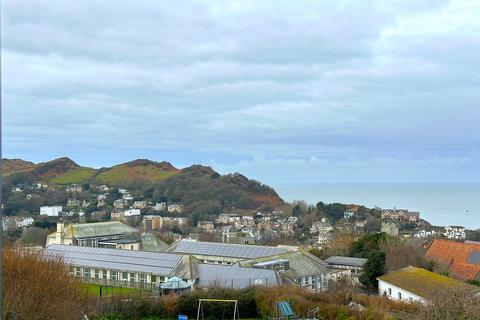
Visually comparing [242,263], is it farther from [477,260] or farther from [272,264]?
[477,260]

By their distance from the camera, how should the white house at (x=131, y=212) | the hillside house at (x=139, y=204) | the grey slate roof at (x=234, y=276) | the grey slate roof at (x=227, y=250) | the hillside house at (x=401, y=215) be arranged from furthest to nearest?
1. the hillside house at (x=139, y=204)
2. the white house at (x=131, y=212)
3. the hillside house at (x=401, y=215)
4. the grey slate roof at (x=227, y=250)
5. the grey slate roof at (x=234, y=276)

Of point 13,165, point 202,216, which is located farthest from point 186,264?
point 13,165

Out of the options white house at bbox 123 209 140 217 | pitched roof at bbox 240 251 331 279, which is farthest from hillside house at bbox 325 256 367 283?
white house at bbox 123 209 140 217

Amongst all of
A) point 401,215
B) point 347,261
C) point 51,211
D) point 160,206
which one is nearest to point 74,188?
point 160,206

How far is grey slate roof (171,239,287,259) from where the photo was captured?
31.3m

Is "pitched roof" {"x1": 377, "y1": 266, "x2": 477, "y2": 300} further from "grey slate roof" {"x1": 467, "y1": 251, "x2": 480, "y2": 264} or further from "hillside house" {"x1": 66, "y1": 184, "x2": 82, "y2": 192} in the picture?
"hillside house" {"x1": 66, "y1": 184, "x2": 82, "y2": 192}

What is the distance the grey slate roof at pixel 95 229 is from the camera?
4147 cm

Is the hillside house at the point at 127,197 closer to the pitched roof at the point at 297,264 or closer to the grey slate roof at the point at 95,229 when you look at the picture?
the grey slate roof at the point at 95,229

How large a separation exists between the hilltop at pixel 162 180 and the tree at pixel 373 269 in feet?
222

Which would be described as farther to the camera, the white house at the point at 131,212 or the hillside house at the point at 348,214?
the white house at the point at 131,212

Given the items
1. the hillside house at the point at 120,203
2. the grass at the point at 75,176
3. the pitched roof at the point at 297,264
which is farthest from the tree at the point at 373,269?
the grass at the point at 75,176

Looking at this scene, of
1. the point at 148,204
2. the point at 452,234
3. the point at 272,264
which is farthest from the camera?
the point at 148,204

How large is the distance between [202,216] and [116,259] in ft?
194

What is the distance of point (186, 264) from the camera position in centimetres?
2594
